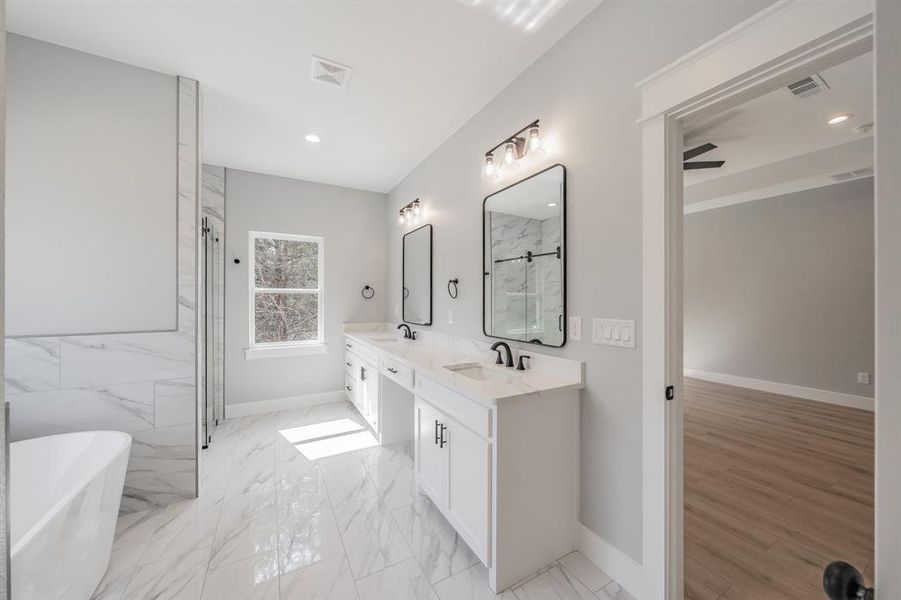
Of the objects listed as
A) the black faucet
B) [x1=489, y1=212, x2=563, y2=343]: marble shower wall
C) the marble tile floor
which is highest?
[x1=489, y1=212, x2=563, y2=343]: marble shower wall

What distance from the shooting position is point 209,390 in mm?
3449

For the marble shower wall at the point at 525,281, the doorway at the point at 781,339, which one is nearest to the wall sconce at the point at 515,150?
the marble shower wall at the point at 525,281

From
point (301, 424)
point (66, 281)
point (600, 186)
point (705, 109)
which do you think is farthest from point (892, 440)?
point (301, 424)

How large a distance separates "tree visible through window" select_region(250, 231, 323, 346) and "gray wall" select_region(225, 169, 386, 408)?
10 cm

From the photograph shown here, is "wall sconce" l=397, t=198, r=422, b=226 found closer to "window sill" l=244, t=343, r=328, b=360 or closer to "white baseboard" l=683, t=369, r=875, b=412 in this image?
"window sill" l=244, t=343, r=328, b=360

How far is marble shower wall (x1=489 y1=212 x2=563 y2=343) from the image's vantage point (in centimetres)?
195

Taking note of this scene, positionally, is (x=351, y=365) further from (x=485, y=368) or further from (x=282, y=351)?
(x=485, y=368)

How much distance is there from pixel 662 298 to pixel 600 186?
636mm

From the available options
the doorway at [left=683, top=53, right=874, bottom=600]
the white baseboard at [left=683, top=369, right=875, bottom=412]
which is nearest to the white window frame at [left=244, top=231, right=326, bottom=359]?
the doorway at [left=683, top=53, right=874, bottom=600]

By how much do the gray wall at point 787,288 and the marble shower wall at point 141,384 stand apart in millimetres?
6328

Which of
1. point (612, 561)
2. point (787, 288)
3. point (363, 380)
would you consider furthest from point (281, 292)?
point (787, 288)

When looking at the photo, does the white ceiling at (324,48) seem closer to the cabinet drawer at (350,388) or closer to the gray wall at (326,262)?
the gray wall at (326,262)

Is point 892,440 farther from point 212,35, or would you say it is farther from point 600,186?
point 212,35

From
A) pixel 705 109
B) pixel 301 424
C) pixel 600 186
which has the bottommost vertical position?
pixel 301 424
